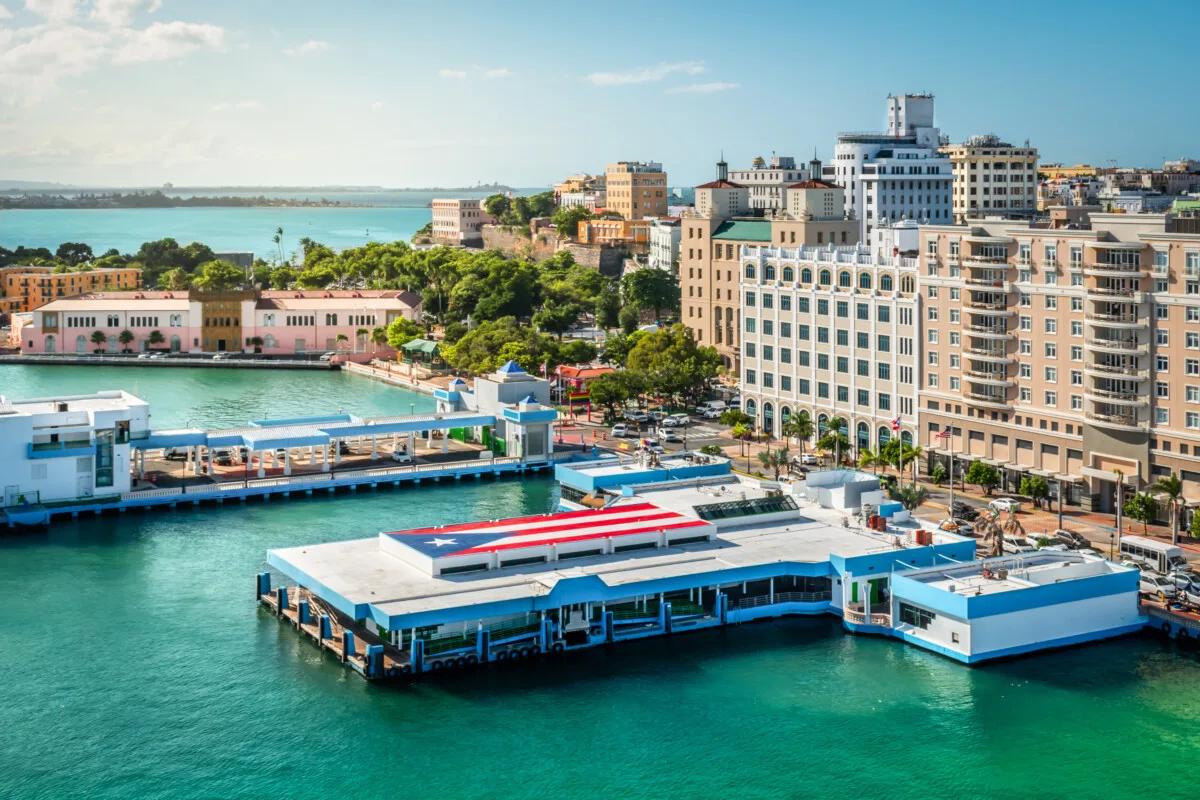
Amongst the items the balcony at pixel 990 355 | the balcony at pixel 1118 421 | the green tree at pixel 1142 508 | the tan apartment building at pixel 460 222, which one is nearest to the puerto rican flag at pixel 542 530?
the green tree at pixel 1142 508

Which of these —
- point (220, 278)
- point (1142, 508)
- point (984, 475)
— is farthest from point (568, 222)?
point (1142, 508)

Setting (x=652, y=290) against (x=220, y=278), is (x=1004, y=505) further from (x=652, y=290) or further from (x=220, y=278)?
(x=220, y=278)

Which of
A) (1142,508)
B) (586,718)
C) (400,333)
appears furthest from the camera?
(400,333)

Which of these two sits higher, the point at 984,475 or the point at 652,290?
the point at 652,290

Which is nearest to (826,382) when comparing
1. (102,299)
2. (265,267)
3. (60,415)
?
(60,415)

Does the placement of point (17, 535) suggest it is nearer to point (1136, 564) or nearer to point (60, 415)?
point (60, 415)

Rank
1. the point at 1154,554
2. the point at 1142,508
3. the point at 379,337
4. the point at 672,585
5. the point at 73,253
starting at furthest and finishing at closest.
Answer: the point at 73,253 < the point at 379,337 < the point at 1142,508 < the point at 1154,554 < the point at 672,585
